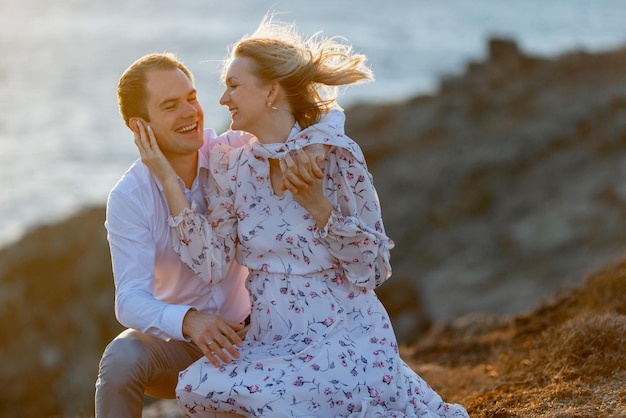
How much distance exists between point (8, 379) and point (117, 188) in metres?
10.4

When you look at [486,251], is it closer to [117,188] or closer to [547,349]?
[547,349]

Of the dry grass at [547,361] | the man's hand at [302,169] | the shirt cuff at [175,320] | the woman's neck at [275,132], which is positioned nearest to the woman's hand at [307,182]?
the man's hand at [302,169]

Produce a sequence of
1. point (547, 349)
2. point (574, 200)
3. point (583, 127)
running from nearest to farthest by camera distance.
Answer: point (547, 349) → point (574, 200) → point (583, 127)

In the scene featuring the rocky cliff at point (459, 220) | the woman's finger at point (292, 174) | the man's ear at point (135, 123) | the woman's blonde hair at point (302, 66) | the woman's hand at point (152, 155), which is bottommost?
the rocky cliff at point (459, 220)

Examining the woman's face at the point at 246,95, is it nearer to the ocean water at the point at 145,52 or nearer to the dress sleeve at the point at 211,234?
the dress sleeve at the point at 211,234

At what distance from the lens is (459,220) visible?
1430 cm

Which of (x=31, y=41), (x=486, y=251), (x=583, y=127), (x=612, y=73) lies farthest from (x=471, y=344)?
(x=31, y=41)

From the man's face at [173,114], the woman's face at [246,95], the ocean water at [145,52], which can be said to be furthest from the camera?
the ocean water at [145,52]

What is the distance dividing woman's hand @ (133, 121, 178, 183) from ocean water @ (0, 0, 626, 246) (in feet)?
38.0

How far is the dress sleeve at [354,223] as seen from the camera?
161 inches

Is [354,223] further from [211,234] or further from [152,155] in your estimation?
[152,155]

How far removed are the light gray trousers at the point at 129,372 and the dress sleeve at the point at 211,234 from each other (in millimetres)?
406

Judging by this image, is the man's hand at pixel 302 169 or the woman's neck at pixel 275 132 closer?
the man's hand at pixel 302 169

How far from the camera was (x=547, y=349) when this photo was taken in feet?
17.3
